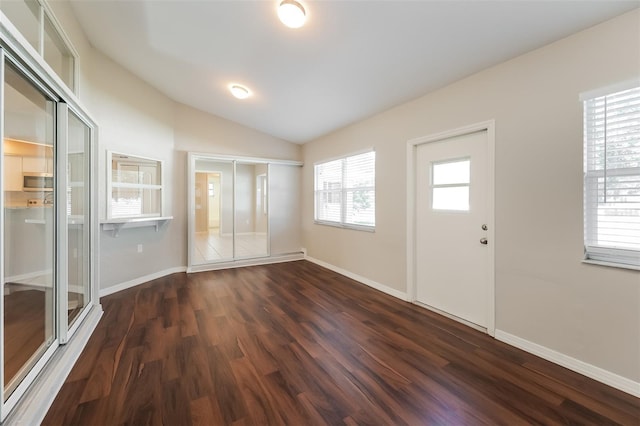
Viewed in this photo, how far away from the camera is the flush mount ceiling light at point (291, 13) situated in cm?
199

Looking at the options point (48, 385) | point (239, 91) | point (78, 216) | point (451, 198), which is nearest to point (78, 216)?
point (78, 216)

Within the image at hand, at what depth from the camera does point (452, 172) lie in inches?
112

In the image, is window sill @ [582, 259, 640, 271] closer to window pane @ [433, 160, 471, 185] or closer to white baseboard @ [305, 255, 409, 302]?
window pane @ [433, 160, 471, 185]

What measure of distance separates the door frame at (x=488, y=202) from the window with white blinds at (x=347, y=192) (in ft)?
2.21

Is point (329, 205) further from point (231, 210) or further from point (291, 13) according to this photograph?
point (291, 13)

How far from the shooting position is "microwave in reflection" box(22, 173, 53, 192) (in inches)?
77.1

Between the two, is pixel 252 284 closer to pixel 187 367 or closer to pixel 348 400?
pixel 187 367

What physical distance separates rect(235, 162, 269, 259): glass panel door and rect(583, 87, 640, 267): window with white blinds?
4.62m

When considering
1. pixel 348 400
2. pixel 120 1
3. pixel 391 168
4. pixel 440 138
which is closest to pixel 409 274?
pixel 391 168

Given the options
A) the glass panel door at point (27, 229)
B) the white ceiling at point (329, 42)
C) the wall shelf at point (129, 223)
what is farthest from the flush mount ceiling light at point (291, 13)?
the wall shelf at point (129, 223)

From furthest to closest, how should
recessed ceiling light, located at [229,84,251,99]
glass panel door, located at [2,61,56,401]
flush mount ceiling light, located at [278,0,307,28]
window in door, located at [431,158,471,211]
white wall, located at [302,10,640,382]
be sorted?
1. recessed ceiling light, located at [229,84,251,99]
2. window in door, located at [431,158,471,211]
3. flush mount ceiling light, located at [278,0,307,28]
4. white wall, located at [302,10,640,382]
5. glass panel door, located at [2,61,56,401]

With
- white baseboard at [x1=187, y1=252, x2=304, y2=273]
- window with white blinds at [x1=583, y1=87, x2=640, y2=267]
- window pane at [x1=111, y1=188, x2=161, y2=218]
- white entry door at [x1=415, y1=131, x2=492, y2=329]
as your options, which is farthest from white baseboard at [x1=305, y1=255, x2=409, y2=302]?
window pane at [x1=111, y1=188, x2=161, y2=218]

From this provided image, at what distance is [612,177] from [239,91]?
12.9ft

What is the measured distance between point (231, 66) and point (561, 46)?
123 inches
